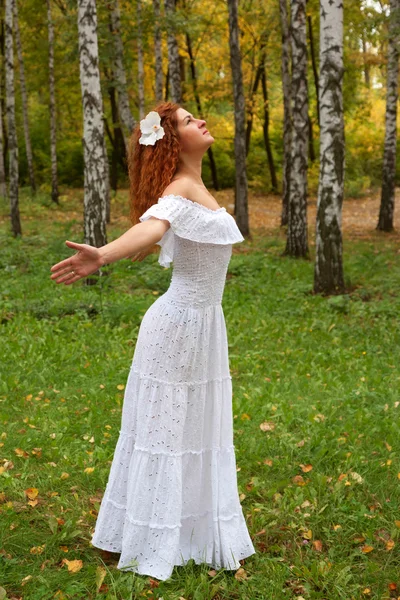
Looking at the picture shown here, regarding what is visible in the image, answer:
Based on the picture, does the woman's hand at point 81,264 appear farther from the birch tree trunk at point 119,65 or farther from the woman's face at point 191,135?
the birch tree trunk at point 119,65

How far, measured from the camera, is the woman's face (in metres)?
3.35

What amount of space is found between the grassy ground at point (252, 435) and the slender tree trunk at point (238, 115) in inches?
235

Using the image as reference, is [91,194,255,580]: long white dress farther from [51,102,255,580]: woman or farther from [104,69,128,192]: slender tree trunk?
[104,69,128,192]: slender tree trunk

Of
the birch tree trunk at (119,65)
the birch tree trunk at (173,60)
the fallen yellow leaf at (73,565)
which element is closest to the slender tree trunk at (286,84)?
the birch tree trunk at (173,60)

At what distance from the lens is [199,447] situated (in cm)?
354

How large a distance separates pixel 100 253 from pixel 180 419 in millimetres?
1133

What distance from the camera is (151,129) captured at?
329 cm

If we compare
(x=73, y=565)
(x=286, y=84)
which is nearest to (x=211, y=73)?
(x=286, y=84)

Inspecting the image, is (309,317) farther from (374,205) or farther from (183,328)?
(374,205)

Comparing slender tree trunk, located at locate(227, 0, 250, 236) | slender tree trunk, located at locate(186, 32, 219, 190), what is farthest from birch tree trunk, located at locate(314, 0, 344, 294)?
slender tree trunk, located at locate(186, 32, 219, 190)

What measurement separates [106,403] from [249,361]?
1.89 m

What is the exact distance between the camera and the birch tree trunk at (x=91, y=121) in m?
10.2

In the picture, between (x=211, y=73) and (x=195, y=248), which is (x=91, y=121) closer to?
(x=195, y=248)

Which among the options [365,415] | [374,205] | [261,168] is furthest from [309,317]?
[261,168]
